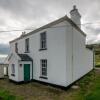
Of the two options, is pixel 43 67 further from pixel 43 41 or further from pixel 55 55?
pixel 43 41

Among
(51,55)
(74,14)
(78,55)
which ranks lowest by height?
(78,55)

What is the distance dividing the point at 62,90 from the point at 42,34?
660 centimetres

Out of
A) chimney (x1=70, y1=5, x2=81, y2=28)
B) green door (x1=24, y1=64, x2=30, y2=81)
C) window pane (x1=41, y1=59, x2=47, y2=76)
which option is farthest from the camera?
chimney (x1=70, y1=5, x2=81, y2=28)

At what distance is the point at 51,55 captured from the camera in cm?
1331

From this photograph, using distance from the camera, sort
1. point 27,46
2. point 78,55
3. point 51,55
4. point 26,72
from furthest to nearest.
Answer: point 27,46 → point 26,72 → point 78,55 → point 51,55

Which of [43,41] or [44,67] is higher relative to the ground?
[43,41]

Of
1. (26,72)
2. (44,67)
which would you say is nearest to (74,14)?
(44,67)

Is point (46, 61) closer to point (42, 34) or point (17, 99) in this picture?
point (42, 34)

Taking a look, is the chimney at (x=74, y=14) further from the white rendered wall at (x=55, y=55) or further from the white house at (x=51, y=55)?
the white rendered wall at (x=55, y=55)

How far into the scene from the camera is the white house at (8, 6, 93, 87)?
12.1 meters

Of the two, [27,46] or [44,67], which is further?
[27,46]

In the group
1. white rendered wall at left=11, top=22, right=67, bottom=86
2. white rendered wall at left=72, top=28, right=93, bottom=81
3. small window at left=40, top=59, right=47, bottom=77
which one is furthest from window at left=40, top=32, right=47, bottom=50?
white rendered wall at left=72, top=28, right=93, bottom=81

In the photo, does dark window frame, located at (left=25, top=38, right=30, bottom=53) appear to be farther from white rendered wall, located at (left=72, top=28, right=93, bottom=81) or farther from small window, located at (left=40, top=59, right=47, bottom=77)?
white rendered wall, located at (left=72, top=28, right=93, bottom=81)

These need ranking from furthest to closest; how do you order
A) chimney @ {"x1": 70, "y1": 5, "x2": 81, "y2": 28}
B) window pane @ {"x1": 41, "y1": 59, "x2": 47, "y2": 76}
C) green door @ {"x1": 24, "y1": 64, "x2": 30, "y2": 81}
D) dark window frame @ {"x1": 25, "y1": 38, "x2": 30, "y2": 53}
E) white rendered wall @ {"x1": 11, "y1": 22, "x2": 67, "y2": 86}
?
dark window frame @ {"x1": 25, "y1": 38, "x2": 30, "y2": 53}
chimney @ {"x1": 70, "y1": 5, "x2": 81, "y2": 28}
green door @ {"x1": 24, "y1": 64, "x2": 30, "y2": 81}
window pane @ {"x1": 41, "y1": 59, "x2": 47, "y2": 76}
white rendered wall @ {"x1": 11, "y1": 22, "x2": 67, "y2": 86}
